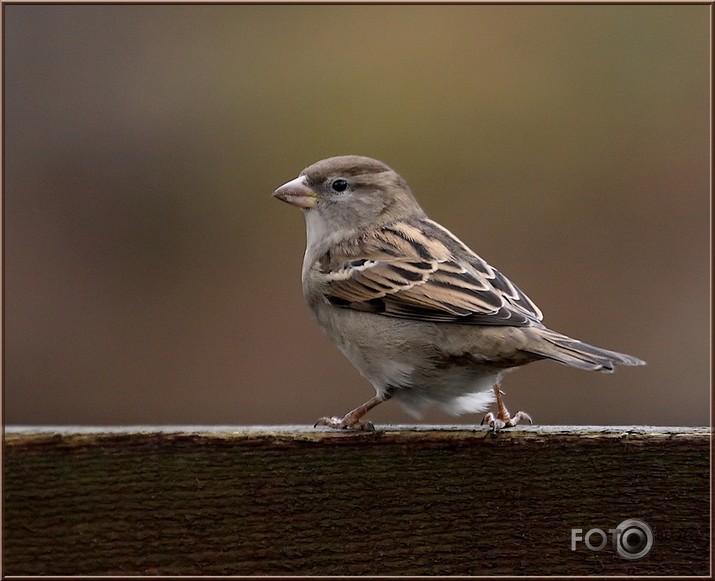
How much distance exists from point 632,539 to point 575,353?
77cm

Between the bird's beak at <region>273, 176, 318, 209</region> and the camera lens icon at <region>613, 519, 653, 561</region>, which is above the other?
the bird's beak at <region>273, 176, 318, 209</region>

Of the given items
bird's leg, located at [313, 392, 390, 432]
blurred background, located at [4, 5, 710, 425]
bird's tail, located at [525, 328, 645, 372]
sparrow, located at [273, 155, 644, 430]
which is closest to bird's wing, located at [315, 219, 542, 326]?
sparrow, located at [273, 155, 644, 430]

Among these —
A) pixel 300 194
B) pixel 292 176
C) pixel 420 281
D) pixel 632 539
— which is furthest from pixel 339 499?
pixel 292 176

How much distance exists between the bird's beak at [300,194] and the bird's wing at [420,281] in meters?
0.27

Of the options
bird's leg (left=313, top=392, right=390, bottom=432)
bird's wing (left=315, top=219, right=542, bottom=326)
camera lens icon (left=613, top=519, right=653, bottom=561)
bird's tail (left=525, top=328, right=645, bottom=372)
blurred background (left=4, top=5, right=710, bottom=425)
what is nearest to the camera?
camera lens icon (left=613, top=519, right=653, bottom=561)

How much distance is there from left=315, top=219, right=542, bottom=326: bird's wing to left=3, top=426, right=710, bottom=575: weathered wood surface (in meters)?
0.96

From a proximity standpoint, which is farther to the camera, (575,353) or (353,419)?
(353,419)

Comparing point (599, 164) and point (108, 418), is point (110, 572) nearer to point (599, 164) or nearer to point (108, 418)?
point (108, 418)

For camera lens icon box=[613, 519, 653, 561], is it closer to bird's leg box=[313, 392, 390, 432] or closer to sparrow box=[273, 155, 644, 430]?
sparrow box=[273, 155, 644, 430]

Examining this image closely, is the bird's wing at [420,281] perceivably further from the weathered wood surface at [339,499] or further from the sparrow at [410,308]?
the weathered wood surface at [339,499]

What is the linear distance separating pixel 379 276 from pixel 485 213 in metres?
2.36

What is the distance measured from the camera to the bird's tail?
10.6 feet

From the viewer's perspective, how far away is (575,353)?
339 cm

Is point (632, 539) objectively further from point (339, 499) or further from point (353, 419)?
point (353, 419)
